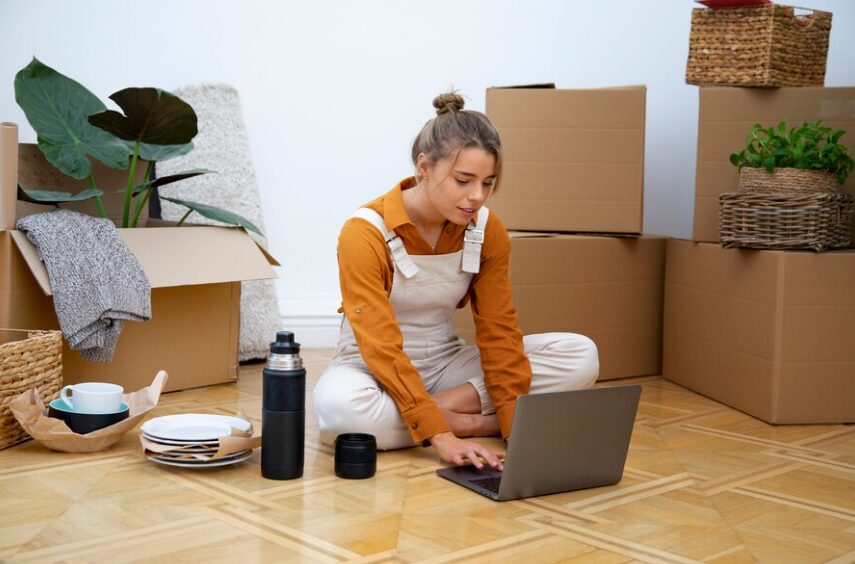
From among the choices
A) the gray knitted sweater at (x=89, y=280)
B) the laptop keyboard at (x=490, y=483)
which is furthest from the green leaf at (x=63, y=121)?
the laptop keyboard at (x=490, y=483)

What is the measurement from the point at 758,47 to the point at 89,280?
171 cm

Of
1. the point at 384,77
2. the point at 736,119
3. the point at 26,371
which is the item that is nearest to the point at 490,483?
the point at 26,371

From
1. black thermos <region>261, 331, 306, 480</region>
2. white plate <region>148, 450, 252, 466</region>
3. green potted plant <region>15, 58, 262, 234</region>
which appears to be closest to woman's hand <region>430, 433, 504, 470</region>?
black thermos <region>261, 331, 306, 480</region>

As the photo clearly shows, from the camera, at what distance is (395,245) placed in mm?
2033

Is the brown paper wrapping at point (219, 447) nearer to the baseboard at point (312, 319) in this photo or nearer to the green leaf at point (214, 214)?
the green leaf at point (214, 214)

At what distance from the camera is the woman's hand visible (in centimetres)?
185

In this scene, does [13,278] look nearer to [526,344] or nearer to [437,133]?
[437,133]

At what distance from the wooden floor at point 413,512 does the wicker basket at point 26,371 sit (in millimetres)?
48

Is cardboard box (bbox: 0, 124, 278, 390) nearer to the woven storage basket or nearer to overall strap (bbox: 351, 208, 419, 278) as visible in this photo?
overall strap (bbox: 351, 208, 419, 278)

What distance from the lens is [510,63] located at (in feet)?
10.9

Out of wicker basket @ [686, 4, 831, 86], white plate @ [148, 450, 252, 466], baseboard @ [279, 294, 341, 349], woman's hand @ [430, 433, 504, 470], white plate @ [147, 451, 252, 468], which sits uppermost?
wicker basket @ [686, 4, 831, 86]

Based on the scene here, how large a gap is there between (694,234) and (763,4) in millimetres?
609

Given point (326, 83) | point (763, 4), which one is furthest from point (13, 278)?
point (763, 4)

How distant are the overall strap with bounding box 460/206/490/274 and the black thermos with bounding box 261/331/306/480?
1.48 ft
